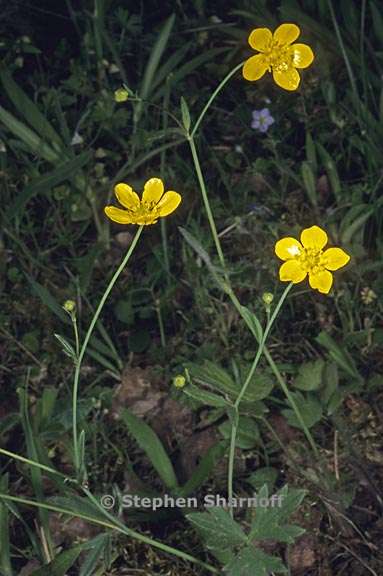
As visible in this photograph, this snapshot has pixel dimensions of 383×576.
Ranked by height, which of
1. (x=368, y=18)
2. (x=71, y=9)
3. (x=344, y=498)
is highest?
(x=71, y=9)

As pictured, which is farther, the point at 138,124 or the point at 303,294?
the point at 138,124

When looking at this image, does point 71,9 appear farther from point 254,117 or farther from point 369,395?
point 369,395

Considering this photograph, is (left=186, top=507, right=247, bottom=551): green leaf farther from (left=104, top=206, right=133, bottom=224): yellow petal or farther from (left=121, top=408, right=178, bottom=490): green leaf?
(left=104, top=206, right=133, bottom=224): yellow petal

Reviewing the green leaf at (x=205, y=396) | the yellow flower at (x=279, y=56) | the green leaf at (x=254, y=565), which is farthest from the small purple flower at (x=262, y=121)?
the green leaf at (x=254, y=565)

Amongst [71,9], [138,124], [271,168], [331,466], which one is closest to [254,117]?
[271,168]

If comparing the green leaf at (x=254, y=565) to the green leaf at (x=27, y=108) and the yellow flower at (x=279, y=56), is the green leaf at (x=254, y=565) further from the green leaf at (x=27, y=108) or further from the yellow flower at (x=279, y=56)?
the green leaf at (x=27, y=108)
